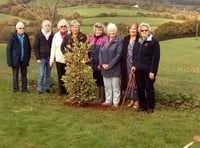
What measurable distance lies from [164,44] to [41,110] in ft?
119

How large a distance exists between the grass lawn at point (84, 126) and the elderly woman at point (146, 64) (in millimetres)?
373

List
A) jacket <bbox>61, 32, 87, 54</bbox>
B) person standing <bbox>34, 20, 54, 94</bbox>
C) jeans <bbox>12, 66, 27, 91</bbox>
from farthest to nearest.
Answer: jeans <bbox>12, 66, 27, 91</bbox> < person standing <bbox>34, 20, 54, 94</bbox> < jacket <bbox>61, 32, 87, 54</bbox>

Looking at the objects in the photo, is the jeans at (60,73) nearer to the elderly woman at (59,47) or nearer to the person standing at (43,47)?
the elderly woman at (59,47)

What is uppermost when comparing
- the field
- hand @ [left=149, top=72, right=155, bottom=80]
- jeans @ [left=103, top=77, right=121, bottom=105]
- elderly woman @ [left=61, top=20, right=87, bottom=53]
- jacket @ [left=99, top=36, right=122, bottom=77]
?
elderly woman @ [left=61, top=20, right=87, bottom=53]

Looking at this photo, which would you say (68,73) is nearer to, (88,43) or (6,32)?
(88,43)

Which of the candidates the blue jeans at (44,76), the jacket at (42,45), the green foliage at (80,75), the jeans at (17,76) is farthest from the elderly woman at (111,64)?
the jeans at (17,76)

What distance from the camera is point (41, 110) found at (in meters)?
10.7

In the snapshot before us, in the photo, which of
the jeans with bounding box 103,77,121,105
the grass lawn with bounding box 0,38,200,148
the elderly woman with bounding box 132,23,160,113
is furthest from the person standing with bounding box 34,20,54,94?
the elderly woman with bounding box 132,23,160,113

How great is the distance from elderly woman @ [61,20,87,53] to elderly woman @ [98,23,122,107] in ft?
2.48

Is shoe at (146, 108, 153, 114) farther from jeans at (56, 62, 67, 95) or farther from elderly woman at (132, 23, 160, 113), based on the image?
jeans at (56, 62, 67, 95)

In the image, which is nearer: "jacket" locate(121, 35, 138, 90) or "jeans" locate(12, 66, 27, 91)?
"jacket" locate(121, 35, 138, 90)

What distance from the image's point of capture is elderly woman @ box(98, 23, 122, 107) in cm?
1094

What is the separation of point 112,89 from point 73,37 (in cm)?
160

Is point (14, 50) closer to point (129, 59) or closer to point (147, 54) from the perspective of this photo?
point (129, 59)
